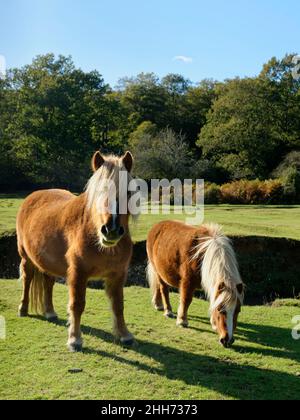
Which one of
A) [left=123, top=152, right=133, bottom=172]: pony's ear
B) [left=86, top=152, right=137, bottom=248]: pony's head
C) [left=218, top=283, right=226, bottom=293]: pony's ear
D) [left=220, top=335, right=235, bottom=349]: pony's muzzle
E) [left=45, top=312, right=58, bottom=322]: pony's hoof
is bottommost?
[left=220, top=335, right=235, bottom=349]: pony's muzzle

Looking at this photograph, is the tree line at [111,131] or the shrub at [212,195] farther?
the tree line at [111,131]

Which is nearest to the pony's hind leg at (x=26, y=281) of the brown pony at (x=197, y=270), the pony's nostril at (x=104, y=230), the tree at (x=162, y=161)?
the brown pony at (x=197, y=270)

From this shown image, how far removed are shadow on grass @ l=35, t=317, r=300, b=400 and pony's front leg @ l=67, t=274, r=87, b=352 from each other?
165mm

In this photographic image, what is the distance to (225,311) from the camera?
5086 mm

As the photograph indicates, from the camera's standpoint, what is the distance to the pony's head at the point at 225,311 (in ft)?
16.7

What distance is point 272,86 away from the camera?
42688 mm

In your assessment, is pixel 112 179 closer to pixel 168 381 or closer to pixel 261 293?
pixel 168 381

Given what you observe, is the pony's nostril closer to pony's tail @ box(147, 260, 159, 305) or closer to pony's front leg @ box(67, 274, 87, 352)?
pony's front leg @ box(67, 274, 87, 352)

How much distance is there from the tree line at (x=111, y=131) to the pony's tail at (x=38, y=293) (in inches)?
1222

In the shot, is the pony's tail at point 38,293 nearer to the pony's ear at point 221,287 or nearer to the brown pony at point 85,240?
the brown pony at point 85,240

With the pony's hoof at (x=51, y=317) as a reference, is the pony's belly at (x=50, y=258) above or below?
above

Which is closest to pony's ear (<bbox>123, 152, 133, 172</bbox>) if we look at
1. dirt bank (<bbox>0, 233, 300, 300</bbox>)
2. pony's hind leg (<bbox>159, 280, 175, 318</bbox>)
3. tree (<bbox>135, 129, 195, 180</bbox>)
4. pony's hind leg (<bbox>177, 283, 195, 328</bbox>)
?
pony's hind leg (<bbox>177, 283, 195, 328</bbox>)

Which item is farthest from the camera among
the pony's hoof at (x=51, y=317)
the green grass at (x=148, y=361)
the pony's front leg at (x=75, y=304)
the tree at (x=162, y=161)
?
the tree at (x=162, y=161)

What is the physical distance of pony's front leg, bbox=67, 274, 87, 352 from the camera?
4.74 metres
